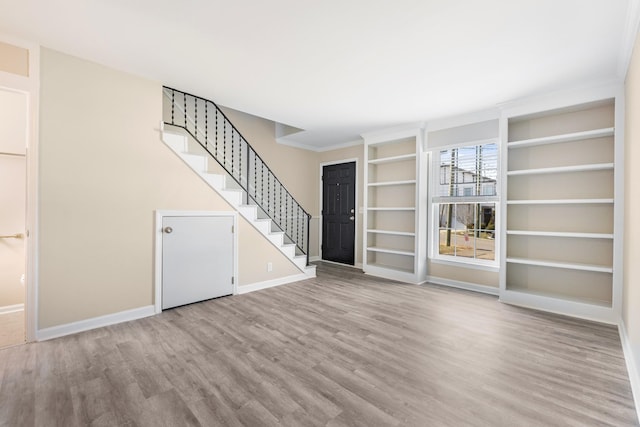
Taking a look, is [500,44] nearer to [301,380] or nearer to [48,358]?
[301,380]

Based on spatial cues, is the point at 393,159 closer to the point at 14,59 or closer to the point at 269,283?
the point at 269,283

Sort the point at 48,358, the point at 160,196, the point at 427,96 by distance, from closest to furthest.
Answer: the point at 48,358, the point at 160,196, the point at 427,96

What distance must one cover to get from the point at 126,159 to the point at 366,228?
395 centimetres

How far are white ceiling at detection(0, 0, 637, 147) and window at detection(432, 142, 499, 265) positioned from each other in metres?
0.98

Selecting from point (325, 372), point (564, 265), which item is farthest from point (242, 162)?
point (564, 265)

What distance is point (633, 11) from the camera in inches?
79.4

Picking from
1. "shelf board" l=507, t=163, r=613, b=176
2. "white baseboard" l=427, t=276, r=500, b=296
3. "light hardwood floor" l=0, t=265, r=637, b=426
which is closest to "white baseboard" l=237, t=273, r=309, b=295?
"light hardwood floor" l=0, t=265, r=637, b=426

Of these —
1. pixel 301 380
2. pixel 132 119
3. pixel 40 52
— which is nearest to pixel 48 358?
pixel 301 380

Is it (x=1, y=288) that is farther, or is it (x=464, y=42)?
(x=1, y=288)

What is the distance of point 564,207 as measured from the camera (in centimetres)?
360

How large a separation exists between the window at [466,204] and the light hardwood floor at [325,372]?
1.31m

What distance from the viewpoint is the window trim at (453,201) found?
4.17m

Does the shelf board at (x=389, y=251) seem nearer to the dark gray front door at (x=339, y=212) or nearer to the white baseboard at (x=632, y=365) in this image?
the dark gray front door at (x=339, y=212)

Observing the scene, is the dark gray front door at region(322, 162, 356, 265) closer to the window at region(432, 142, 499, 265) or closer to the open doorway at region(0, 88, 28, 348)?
the window at region(432, 142, 499, 265)
